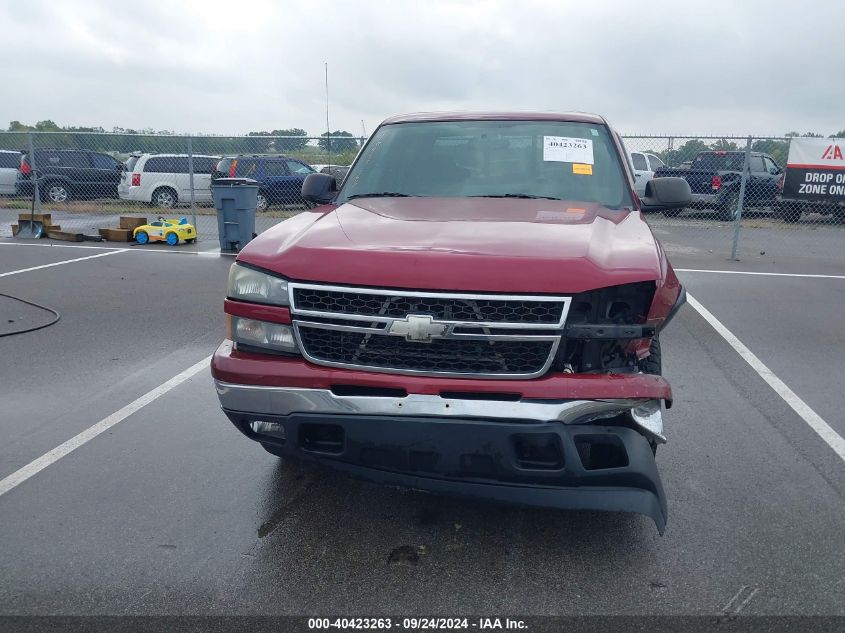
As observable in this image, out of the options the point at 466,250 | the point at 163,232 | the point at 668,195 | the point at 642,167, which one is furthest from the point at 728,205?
the point at 466,250

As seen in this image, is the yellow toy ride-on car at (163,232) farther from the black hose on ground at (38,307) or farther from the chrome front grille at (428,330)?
the chrome front grille at (428,330)

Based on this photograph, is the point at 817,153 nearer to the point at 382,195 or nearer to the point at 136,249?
the point at 382,195

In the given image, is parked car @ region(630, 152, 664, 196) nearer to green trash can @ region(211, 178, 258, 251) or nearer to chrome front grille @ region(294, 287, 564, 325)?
green trash can @ region(211, 178, 258, 251)

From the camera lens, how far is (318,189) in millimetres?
4965

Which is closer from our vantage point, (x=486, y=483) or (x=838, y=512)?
(x=486, y=483)

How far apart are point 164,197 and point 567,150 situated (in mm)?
16404

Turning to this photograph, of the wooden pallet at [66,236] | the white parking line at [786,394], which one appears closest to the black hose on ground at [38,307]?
the wooden pallet at [66,236]

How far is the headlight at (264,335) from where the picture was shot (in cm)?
310

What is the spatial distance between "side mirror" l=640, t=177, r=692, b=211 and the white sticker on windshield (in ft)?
1.93

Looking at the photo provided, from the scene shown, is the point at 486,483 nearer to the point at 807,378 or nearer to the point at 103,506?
the point at 103,506

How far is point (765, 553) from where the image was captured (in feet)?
10.5

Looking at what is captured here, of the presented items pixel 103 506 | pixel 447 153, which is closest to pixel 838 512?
pixel 447 153

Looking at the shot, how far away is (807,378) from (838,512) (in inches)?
93.7

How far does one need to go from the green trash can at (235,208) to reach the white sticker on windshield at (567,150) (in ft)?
25.4
